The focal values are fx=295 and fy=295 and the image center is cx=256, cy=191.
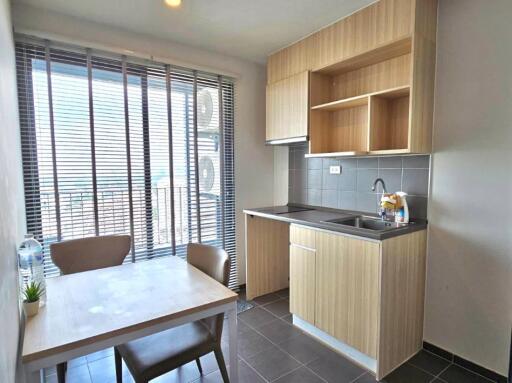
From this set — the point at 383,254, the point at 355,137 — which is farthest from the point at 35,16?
the point at 383,254

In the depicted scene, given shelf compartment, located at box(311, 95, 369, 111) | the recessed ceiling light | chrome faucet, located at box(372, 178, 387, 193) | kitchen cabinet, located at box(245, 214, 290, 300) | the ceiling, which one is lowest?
kitchen cabinet, located at box(245, 214, 290, 300)

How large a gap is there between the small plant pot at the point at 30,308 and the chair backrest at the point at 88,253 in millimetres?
709

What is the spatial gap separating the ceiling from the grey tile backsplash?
109 cm

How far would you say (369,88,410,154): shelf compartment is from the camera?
2.10 metres

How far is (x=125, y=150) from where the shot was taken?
239 centimetres

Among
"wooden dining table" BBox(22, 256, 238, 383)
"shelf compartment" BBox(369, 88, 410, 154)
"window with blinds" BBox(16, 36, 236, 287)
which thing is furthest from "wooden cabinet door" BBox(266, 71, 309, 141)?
"wooden dining table" BBox(22, 256, 238, 383)

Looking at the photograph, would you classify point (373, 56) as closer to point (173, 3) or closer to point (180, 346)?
point (173, 3)

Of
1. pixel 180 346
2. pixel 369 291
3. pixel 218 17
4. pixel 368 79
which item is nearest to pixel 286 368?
pixel 369 291

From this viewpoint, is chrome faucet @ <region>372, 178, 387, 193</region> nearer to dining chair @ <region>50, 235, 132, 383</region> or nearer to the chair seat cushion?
the chair seat cushion

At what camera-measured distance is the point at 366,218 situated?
7.77 ft

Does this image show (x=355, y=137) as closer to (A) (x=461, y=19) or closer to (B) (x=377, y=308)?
(A) (x=461, y=19)

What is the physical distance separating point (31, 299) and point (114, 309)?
1.00 feet

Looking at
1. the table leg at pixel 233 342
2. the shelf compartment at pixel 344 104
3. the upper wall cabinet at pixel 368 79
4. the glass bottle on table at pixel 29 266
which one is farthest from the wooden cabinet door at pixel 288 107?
the glass bottle on table at pixel 29 266

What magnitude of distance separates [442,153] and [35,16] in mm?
2899
